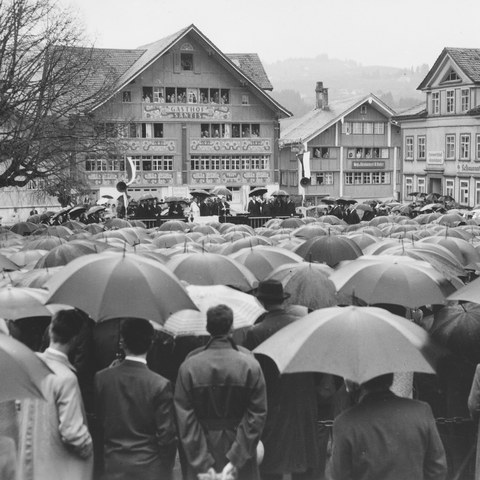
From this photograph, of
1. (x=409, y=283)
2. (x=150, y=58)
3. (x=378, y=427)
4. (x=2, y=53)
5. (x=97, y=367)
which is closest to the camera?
(x=378, y=427)

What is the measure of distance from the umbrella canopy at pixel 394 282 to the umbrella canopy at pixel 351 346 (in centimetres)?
215

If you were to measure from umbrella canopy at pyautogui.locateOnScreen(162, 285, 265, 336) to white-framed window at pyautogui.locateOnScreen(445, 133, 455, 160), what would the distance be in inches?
2002

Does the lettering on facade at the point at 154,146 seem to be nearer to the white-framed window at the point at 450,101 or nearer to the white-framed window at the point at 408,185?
the white-framed window at the point at 408,185

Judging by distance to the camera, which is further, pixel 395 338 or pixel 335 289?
pixel 335 289

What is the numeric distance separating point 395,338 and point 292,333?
24.0 inches

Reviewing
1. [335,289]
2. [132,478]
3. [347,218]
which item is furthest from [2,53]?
[132,478]

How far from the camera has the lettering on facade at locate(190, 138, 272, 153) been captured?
185 feet

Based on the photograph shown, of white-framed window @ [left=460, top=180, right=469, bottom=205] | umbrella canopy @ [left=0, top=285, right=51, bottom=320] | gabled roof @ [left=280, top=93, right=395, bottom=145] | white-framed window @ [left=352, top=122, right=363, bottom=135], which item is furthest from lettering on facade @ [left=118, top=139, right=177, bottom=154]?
umbrella canopy @ [left=0, top=285, right=51, bottom=320]

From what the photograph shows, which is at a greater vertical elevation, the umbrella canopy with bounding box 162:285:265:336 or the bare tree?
the bare tree

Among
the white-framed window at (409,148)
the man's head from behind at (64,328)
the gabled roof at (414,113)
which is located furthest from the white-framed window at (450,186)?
the man's head from behind at (64,328)

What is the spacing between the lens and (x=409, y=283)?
7812 millimetres

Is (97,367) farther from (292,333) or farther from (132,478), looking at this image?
(292,333)

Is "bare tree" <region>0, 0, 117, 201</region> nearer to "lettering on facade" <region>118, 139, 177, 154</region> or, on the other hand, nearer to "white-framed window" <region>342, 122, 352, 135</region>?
"lettering on facade" <region>118, 139, 177, 154</region>

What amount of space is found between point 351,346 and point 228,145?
172 ft
